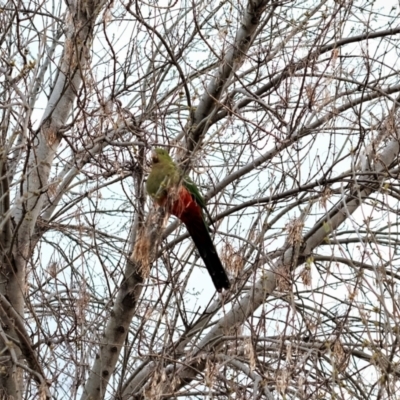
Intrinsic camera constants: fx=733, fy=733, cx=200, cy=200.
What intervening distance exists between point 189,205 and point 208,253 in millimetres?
360

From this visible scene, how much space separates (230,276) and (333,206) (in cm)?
80

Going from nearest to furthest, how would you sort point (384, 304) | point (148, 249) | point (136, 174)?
point (384, 304) < point (148, 249) < point (136, 174)

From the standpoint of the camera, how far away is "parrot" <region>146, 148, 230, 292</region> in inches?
153

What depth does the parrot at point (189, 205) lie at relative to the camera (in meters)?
3.88

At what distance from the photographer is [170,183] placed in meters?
3.65

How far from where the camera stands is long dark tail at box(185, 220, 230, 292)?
14.6ft

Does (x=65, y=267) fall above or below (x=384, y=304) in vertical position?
above

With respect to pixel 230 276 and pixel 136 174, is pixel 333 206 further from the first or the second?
pixel 136 174

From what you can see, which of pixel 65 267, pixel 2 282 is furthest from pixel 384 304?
pixel 65 267

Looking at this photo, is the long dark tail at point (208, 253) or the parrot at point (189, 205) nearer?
the parrot at point (189, 205)

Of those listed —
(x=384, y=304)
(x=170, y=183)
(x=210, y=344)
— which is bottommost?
(x=384, y=304)

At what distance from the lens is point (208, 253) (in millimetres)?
4543

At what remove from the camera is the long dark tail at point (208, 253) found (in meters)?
4.45

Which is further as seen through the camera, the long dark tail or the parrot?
the long dark tail
